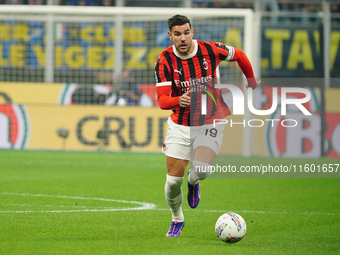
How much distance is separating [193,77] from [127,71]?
12.7 metres

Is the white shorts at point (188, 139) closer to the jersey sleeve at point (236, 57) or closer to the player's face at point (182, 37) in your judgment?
the jersey sleeve at point (236, 57)

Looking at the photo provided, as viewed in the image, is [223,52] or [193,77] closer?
[193,77]

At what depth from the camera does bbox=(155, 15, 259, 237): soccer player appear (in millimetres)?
6465

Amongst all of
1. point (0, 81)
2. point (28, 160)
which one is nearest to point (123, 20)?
point (0, 81)

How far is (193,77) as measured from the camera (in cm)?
663

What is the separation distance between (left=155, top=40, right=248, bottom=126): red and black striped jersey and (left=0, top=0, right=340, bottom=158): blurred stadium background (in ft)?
32.0

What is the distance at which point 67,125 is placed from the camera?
18.2 m

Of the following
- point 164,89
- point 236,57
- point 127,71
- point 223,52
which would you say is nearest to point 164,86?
point 164,89

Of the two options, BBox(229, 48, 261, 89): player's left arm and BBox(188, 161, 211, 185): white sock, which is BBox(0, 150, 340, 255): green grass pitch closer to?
BBox(188, 161, 211, 185): white sock

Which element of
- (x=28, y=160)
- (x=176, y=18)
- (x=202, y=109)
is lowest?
(x=28, y=160)

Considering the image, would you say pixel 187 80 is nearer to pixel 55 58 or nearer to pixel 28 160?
pixel 28 160

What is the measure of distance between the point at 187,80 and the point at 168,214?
2075 mm

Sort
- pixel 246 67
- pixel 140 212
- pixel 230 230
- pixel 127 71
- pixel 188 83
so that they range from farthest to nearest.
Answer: pixel 127 71, pixel 140 212, pixel 246 67, pixel 188 83, pixel 230 230

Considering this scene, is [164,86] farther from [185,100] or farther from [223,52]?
[223,52]
